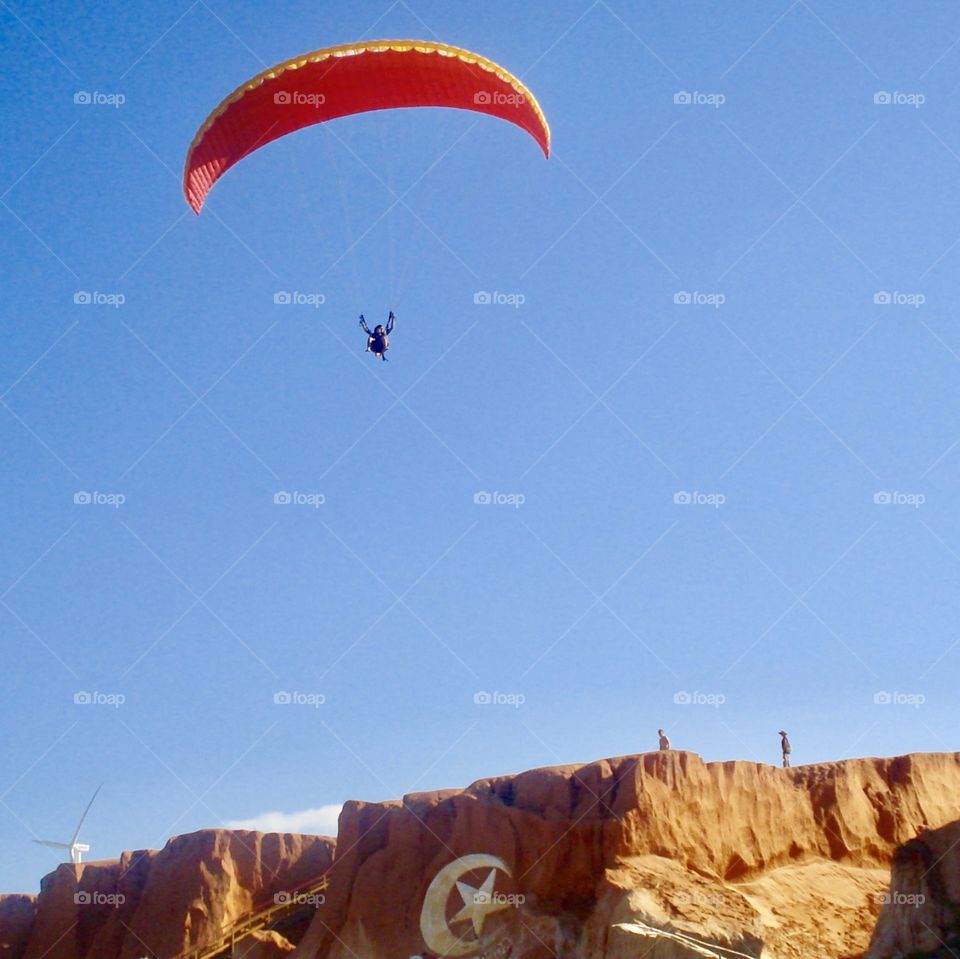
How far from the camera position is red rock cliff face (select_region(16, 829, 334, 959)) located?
37.5m

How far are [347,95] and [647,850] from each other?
63.0 feet

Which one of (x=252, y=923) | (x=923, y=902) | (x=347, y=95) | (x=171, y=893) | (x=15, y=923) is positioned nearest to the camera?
(x=347, y=95)

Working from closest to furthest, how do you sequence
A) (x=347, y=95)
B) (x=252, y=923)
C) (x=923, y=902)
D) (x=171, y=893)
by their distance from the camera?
(x=347, y=95) < (x=923, y=902) < (x=252, y=923) < (x=171, y=893)

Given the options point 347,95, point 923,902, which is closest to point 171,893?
point 923,902

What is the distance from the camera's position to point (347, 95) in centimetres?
2041

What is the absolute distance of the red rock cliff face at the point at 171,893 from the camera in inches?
1476

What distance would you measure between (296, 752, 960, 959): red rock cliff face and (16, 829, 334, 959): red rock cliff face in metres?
8.05

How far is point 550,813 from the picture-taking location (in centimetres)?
2878

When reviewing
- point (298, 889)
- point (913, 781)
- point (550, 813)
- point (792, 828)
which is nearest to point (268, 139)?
point (550, 813)

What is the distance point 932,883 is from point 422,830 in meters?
13.6

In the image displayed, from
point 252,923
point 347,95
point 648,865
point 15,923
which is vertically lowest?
point 15,923

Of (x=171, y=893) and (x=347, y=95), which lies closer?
(x=347, y=95)

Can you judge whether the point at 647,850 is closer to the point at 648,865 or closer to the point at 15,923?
the point at 648,865

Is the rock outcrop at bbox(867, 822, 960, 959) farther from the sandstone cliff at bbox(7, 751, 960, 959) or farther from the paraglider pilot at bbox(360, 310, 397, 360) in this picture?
the paraglider pilot at bbox(360, 310, 397, 360)
